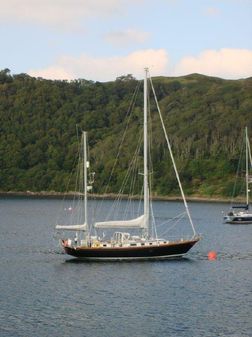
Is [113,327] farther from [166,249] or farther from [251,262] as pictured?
[251,262]

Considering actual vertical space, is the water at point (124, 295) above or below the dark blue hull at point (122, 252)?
below

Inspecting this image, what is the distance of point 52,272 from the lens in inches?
2884

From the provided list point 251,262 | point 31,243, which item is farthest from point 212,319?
point 31,243

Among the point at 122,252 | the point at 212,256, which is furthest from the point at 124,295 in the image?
the point at 212,256

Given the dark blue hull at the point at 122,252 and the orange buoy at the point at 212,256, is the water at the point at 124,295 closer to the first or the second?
the orange buoy at the point at 212,256

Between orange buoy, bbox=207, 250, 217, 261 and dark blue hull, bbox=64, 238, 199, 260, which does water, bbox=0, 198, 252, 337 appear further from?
dark blue hull, bbox=64, 238, 199, 260

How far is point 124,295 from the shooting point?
62031 mm

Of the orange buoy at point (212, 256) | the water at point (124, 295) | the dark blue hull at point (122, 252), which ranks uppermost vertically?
the dark blue hull at point (122, 252)

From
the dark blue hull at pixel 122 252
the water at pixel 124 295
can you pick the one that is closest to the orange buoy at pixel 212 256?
the water at pixel 124 295

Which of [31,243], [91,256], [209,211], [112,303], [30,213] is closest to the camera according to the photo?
[112,303]

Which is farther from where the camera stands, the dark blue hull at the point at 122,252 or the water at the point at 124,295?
the dark blue hull at the point at 122,252

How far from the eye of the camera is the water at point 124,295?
51438 millimetres

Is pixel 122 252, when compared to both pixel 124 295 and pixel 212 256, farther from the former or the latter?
pixel 124 295

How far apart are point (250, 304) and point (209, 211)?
124m
